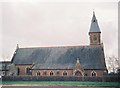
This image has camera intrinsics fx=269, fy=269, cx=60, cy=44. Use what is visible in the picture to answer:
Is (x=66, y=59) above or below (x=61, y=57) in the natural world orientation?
below

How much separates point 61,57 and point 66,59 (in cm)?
126

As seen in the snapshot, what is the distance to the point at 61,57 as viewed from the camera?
49.9 meters

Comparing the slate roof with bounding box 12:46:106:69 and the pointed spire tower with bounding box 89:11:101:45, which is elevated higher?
the pointed spire tower with bounding box 89:11:101:45

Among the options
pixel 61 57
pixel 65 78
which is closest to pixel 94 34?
pixel 61 57

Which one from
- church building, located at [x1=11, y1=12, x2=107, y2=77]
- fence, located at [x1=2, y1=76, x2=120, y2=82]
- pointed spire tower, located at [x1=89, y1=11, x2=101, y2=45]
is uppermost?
pointed spire tower, located at [x1=89, y1=11, x2=101, y2=45]

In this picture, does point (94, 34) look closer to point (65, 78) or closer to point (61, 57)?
point (61, 57)

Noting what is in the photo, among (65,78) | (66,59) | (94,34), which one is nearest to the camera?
(65,78)

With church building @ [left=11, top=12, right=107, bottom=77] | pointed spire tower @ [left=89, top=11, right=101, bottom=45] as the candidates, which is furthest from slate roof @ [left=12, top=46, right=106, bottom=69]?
pointed spire tower @ [left=89, top=11, right=101, bottom=45]

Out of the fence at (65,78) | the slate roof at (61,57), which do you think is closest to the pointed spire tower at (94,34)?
the slate roof at (61,57)

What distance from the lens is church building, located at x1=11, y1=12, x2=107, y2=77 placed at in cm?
4617

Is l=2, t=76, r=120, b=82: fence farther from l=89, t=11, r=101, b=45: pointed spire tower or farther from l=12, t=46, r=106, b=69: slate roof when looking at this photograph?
l=89, t=11, r=101, b=45: pointed spire tower

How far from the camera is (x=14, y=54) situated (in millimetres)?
54188

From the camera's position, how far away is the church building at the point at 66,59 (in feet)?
151

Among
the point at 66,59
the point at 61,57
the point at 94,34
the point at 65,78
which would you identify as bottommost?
the point at 65,78
